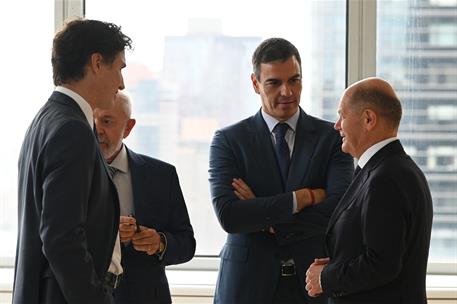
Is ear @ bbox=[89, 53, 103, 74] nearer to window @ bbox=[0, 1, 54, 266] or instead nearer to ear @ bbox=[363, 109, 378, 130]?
ear @ bbox=[363, 109, 378, 130]

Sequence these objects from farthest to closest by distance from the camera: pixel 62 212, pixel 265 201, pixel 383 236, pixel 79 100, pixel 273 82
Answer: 1. pixel 273 82
2. pixel 265 201
3. pixel 383 236
4. pixel 79 100
5. pixel 62 212

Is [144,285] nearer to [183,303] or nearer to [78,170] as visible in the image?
[78,170]

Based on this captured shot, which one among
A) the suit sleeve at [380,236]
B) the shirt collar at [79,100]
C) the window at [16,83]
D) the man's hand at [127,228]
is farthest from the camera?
the window at [16,83]

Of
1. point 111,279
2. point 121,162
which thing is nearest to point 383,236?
point 111,279

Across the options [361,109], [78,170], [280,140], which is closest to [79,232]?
[78,170]

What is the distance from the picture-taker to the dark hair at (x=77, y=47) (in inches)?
94.2

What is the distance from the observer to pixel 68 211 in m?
2.20

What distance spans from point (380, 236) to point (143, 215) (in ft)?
3.09

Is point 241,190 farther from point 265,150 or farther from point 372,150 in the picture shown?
point 372,150

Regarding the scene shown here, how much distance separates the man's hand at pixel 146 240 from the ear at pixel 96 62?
0.72 meters

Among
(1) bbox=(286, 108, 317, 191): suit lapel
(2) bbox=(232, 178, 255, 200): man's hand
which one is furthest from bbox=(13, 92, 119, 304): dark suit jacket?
(1) bbox=(286, 108, 317, 191): suit lapel

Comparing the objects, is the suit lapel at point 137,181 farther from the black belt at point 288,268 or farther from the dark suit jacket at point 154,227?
the black belt at point 288,268

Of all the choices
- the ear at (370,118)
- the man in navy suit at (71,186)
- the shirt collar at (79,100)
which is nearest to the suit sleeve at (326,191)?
the ear at (370,118)

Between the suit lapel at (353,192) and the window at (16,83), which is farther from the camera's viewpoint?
the window at (16,83)
